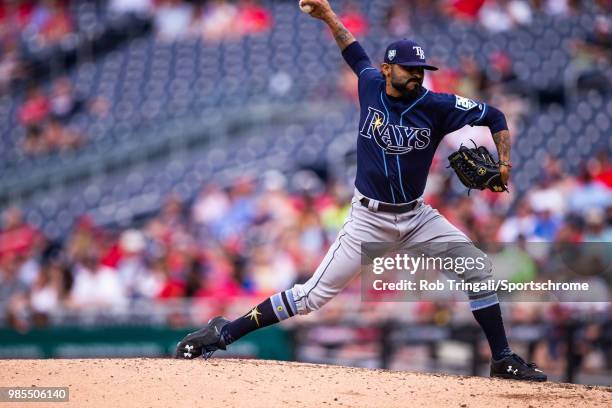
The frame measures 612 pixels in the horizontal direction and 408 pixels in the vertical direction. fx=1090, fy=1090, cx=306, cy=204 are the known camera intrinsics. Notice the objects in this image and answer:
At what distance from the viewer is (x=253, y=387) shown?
5.43m

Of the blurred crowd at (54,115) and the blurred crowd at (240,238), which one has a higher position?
the blurred crowd at (54,115)

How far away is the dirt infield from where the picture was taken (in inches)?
205

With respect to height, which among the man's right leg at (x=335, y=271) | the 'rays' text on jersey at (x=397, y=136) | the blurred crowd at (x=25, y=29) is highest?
the blurred crowd at (x=25, y=29)

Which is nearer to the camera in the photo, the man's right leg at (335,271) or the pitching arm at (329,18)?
the man's right leg at (335,271)

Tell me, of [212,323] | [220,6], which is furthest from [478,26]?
[212,323]

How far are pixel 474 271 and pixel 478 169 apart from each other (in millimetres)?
539

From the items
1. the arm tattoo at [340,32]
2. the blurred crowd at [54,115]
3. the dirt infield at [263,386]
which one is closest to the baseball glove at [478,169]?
the arm tattoo at [340,32]

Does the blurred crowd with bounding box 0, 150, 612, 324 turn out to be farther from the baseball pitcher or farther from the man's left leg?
the baseball pitcher

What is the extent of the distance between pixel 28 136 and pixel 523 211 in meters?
6.87

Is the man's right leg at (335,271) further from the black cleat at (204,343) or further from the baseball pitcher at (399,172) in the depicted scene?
the black cleat at (204,343)

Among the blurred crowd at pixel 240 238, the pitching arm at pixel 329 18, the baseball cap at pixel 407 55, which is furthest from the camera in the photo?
the blurred crowd at pixel 240 238

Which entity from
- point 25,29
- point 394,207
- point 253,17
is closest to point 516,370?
point 394,207

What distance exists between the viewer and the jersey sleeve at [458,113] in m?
5.61

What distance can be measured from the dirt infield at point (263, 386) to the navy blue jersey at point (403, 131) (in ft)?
3.28
